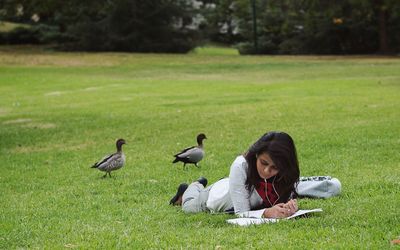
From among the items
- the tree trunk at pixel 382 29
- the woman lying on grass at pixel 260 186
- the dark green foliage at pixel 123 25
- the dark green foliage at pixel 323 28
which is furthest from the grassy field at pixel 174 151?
the dark green foliage at pixel 123 25

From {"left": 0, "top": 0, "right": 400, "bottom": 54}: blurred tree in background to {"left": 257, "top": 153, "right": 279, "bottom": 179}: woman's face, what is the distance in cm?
3985

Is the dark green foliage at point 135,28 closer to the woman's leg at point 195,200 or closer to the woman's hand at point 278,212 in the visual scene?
the woman's leg at point 195,200

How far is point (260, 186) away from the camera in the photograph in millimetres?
6469

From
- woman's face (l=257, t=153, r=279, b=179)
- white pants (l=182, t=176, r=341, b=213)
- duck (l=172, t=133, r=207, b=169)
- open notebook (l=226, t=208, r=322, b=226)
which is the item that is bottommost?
duck (l=172, t=133, r=207, b=169)

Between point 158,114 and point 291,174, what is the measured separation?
11871mm

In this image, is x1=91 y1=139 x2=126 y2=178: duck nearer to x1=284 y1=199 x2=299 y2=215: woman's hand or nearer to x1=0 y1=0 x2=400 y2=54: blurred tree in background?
x1=284 y1=199 x2=299 y2=215: woman's hand

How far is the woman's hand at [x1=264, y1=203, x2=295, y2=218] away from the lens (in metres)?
6.12

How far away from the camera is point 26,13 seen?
53656 millimetres

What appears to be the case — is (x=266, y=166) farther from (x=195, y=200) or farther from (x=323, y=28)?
(x=323, y=28)

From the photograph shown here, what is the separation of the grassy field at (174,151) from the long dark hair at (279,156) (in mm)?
412

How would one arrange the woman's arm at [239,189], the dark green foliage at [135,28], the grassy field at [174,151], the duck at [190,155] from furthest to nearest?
the dark green foliage at [135,28] < the duck at [190,155] < the woman's arm at [239,189] < the grassy field at [174,151]

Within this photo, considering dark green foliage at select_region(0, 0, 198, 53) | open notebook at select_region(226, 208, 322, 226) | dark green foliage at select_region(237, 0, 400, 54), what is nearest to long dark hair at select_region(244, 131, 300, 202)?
open notebook at select_region(226, 208, 322, 226)

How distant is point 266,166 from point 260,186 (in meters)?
0.36

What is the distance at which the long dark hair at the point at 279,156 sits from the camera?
20.0 feet
